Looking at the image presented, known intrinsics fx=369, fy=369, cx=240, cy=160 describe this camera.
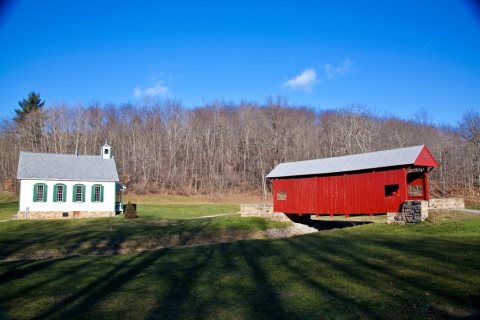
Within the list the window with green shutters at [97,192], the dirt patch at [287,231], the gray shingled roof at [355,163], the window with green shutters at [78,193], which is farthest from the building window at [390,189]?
the window with green shutters at [78,193]

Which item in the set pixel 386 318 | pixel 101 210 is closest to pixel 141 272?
pixel 386 318

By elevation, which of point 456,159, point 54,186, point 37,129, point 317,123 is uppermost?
point 317,123

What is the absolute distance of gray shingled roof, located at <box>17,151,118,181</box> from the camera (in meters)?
32.0

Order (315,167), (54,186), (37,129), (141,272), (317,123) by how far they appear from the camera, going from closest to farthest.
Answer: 1. (141,272)
2. (315,167)
3. (54,186)
4. (37,129)
5. (317,123)

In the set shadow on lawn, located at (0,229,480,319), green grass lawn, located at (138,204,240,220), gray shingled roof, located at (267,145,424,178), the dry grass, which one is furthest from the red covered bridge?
green grass lawn, located at (138,204,240,220)

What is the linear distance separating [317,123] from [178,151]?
33043 mm

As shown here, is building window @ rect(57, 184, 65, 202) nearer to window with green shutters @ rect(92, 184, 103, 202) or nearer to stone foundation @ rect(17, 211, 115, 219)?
stone foundation @ rect(17, 211, 115, 219)

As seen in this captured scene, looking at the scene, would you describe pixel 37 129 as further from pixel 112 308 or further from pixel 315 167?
pixel 112 308

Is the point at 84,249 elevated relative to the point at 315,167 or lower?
lower

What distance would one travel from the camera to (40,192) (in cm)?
3145

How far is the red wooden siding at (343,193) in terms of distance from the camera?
22219 mm

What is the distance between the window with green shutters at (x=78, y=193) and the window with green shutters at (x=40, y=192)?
227 cm

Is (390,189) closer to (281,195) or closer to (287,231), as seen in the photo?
(287,231)

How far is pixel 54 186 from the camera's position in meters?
31.9
